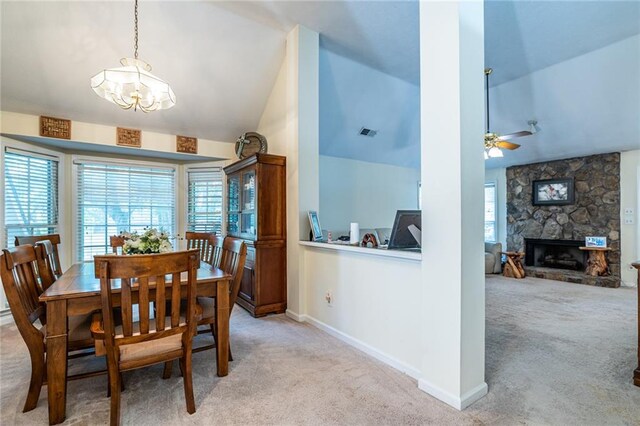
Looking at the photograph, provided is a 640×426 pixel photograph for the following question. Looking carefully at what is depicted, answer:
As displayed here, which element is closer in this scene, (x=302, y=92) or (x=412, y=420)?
(x=412, y=420)

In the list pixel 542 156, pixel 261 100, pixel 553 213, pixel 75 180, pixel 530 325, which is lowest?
pixel 530 325

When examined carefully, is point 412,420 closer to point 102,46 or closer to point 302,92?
point 302,92

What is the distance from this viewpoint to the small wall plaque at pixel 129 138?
Answer: 13.4 feet

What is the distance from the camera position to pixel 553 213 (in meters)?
6.07

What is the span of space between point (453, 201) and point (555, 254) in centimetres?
594

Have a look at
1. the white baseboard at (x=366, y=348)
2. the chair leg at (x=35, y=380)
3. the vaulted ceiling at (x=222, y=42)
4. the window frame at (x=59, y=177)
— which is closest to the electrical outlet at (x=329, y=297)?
the white baseboard at (x=366, y=348)

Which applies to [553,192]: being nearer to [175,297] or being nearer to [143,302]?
[175,297]

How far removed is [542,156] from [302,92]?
511cm

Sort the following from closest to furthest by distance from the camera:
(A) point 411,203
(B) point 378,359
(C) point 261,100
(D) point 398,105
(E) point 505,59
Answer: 1. (B) point 378,359
2. (E) point 505,59
3. (C) point 261,100
4. (D) point 398,105
5. (A) point 411,203

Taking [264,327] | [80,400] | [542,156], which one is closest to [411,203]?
[542,156]

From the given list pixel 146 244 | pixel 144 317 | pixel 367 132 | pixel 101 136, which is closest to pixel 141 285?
pixel 144 317

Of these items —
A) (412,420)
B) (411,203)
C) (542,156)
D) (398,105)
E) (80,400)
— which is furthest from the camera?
(411,203)

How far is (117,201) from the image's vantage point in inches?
178

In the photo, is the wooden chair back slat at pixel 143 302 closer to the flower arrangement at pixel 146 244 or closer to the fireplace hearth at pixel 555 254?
the flower arrangement at pixel 146 244
